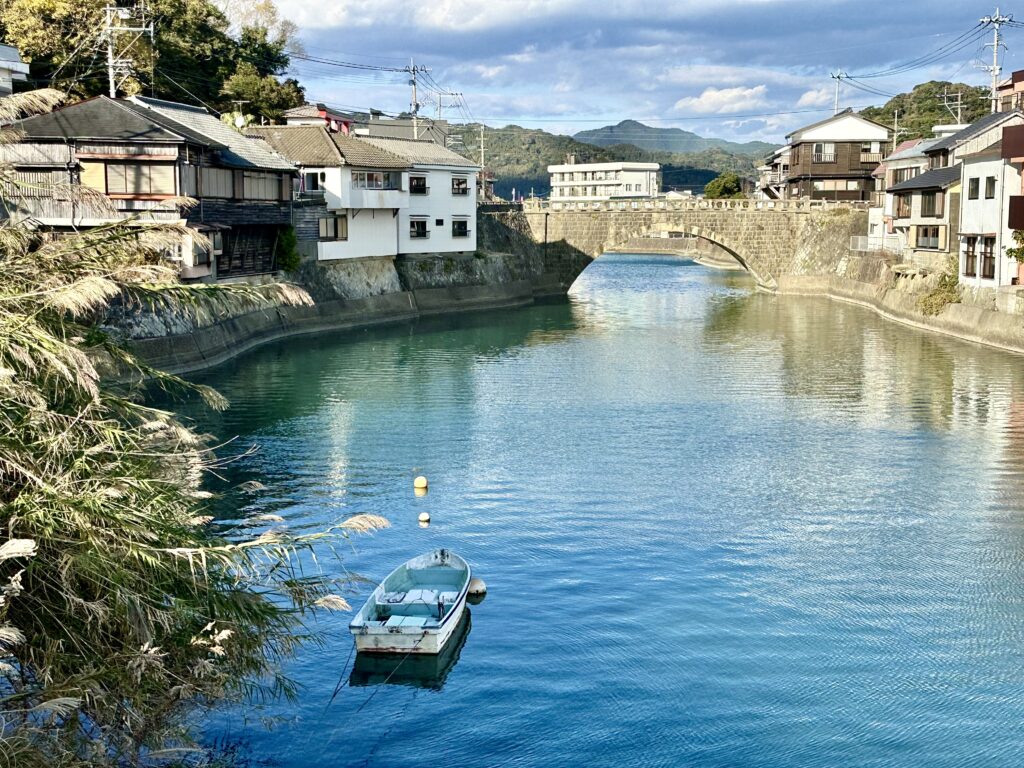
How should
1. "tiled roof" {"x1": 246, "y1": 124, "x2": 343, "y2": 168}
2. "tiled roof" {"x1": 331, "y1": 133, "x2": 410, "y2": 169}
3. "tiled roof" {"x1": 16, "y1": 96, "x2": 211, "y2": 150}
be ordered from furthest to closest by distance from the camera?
1. "tiled roof" {"x1": 331, "y1": 133, "x2": 410, "y2": 169}
2. "tiled roof" {"x1": 246, "y1": 124, "x2": 343, "y2": 168}
3. "tiled roof" {"x1": 16, "y1": 96, "x2": 211, "y2": 150}

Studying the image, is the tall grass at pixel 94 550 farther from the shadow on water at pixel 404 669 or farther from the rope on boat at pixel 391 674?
the shadow on water at pixel 404 669

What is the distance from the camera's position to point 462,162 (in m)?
61.9

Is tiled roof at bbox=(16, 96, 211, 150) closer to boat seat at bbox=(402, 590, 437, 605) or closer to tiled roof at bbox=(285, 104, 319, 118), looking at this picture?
tiled roof at bbox=(285, 104, 319, 118)

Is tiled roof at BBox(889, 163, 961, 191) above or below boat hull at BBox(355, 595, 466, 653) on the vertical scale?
above

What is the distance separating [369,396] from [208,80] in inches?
1317

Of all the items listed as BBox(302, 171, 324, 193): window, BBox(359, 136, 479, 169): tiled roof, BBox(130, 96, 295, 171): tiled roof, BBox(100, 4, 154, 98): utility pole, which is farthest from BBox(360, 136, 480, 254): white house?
BBox(100, 4, 154, 98): utility pole

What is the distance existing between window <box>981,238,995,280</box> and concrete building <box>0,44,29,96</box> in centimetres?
4039

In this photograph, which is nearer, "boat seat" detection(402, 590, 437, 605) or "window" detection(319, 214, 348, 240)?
"boat seat" detection(402, 590, 437, 605)

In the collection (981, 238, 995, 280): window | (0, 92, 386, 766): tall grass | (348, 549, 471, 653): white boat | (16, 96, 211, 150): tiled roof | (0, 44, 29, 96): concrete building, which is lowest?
(348, 549, 471, 653): white boat

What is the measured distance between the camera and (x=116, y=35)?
49.6 meters

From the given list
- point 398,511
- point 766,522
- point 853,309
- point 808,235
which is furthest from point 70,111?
point 808,235

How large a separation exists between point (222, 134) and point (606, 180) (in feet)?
350

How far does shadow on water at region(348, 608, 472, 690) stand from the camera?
14555 millimetres

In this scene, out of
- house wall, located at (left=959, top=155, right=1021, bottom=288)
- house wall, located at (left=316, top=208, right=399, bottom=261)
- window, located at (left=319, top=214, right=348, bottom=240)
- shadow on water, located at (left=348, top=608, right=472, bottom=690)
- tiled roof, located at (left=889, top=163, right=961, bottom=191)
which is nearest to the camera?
shadow on water, located at (left=348, top=608, right=472, bottom=690)
